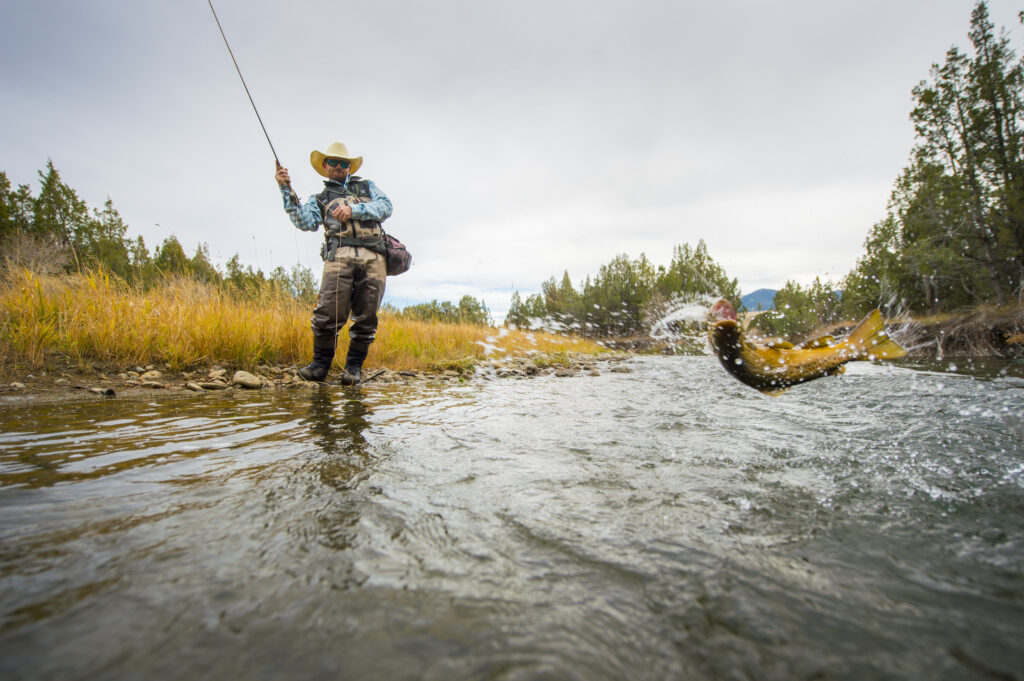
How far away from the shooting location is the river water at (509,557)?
0.76m

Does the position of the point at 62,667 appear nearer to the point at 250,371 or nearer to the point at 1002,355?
the point at 250,371

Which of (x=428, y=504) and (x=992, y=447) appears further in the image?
(x=992, y=447)

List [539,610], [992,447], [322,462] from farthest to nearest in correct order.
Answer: [992,447], [322,462], [539,610]

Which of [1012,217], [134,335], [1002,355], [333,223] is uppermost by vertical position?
[1012,217]

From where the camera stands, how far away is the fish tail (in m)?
2.91

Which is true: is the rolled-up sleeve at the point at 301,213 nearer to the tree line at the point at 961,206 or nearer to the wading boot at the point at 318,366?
the wading boot at the point at 318,366

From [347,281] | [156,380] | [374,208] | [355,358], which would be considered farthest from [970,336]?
[156,380]

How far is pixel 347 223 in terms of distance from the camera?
472 centimetres

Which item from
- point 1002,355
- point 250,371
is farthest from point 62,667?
point 1002,355

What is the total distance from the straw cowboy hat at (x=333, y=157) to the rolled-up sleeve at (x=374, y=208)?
333 millimetres

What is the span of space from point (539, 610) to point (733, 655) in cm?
38

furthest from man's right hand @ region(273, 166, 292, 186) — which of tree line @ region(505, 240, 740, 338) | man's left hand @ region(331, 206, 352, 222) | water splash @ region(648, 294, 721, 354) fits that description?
tree line @ region(505, 240, 740, 338)

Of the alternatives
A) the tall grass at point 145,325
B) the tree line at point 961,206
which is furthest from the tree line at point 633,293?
the tall grass at point 145,325

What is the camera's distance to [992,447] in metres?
2.10
